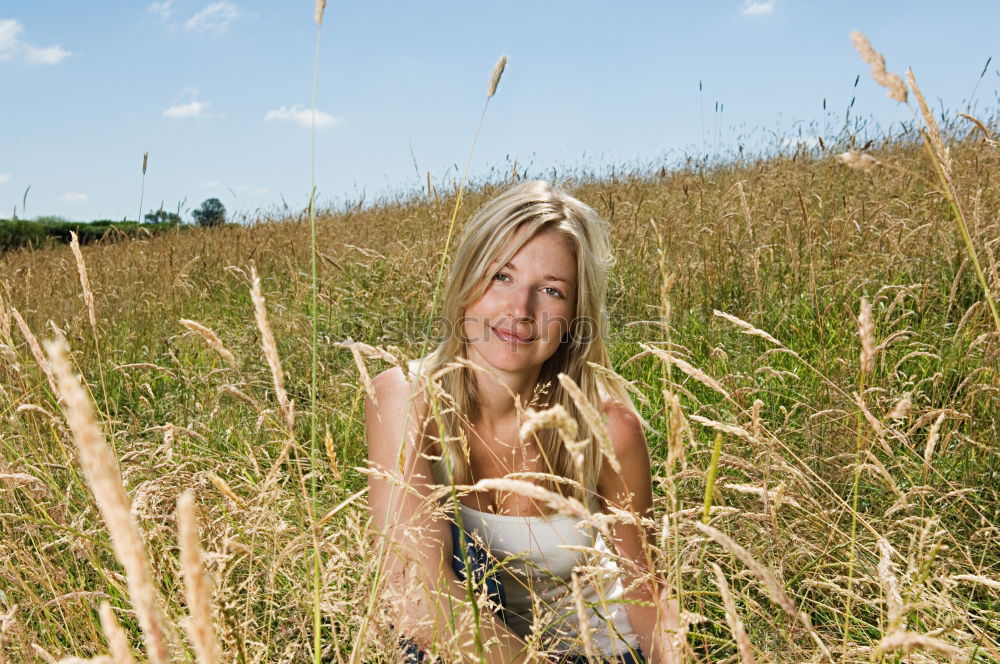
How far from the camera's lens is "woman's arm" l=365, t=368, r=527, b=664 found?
144 centimetres

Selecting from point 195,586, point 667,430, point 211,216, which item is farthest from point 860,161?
point 211,216

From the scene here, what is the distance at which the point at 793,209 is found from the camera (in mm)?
4719

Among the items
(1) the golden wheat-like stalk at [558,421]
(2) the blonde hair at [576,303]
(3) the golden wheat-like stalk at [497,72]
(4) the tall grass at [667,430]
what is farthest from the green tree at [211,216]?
(1) the golden wheat-like stalk at [558,421]

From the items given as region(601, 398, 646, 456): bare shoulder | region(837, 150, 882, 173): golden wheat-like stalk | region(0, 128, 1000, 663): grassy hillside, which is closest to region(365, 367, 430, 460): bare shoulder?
region(0, 128, 1000, 663): grassy hillside

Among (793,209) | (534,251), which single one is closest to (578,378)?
(534,251)

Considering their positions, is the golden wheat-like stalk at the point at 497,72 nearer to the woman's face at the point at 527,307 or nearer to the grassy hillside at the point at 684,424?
the grassy hillside at the point at 684,424

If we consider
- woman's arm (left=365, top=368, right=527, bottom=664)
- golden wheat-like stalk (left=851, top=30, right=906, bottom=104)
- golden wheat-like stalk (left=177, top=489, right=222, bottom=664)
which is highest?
golden wheat-like stalk (left=851, top=30, right=906, bottom=104)

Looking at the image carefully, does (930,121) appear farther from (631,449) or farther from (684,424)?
(631,449)

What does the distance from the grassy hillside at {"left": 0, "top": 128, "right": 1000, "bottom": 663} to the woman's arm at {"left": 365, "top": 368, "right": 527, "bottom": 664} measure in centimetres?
9

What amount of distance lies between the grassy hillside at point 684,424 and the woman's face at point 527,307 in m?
0.35

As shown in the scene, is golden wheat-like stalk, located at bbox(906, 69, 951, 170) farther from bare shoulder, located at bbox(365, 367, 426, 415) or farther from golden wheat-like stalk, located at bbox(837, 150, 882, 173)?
bare shoulder, located at bbox(365, 367, 426, 415)

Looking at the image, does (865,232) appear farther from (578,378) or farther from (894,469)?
(578,378)

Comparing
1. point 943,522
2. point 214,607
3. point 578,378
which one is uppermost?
point 578,378

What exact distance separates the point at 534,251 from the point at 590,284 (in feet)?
0.79
